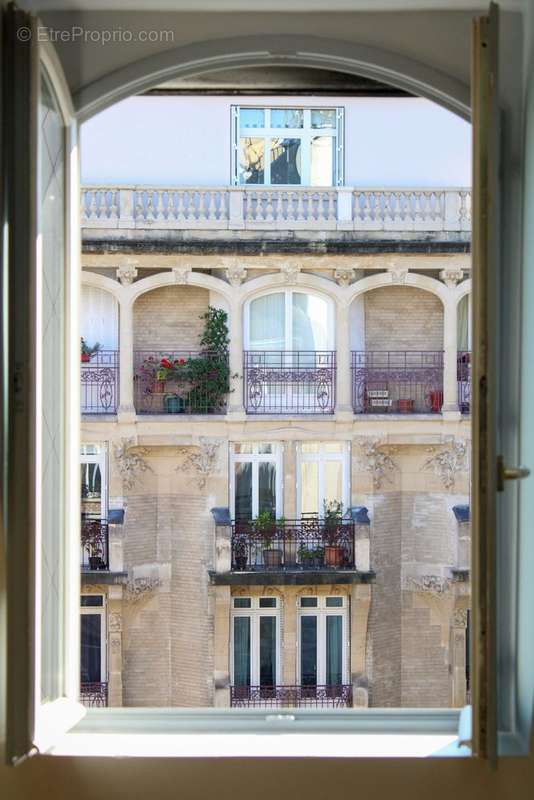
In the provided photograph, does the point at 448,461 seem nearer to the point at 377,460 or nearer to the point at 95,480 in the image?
the point at 377,460

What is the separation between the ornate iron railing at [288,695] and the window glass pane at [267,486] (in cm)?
151

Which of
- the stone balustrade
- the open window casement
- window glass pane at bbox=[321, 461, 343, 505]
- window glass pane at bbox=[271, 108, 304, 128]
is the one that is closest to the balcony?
the stone balustrade

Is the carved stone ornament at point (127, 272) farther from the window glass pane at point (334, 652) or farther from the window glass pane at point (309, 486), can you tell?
the window glass pane at point (334, 652)

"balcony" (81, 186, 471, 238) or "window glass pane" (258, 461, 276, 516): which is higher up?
"balcony" (81, 186, 471, 238)

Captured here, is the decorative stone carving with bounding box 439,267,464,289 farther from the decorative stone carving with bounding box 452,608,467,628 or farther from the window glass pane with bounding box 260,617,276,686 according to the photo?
the window glass pane with bounding box 260,617,276,686

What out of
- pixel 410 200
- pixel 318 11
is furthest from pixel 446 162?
pixel 318 11

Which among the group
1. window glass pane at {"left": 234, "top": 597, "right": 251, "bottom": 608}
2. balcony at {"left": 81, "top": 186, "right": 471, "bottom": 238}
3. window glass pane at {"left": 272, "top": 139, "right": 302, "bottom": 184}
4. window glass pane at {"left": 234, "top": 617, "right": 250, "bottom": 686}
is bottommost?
window glass pane at {"left": 234, "top": 617, "right": 250, "bottom": 686}

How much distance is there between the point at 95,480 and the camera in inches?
318

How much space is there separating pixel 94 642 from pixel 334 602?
211 cm

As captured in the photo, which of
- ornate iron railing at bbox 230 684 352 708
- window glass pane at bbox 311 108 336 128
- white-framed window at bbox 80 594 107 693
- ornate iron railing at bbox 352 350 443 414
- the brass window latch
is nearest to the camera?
the brass window latch

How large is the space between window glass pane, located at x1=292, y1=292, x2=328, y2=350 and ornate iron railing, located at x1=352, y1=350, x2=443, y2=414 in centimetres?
40

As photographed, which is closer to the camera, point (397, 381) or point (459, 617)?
point (459, 617)

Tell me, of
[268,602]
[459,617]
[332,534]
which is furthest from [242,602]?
[459,617]

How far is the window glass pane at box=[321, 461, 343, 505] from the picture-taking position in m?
8.25
